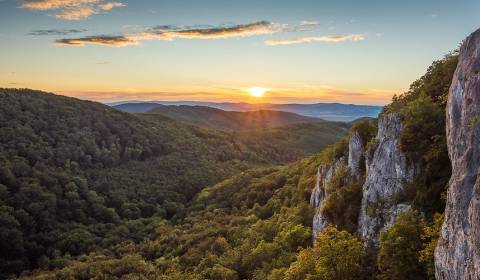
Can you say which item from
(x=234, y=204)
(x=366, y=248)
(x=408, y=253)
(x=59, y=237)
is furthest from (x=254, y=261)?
(x=59, y=237)

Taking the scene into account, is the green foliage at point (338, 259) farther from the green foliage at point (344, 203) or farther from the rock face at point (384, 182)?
the green foliage at point (344, 203)

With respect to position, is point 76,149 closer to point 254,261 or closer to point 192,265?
point 192,265

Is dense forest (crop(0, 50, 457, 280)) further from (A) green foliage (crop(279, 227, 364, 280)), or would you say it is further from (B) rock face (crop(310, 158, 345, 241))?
(B) rock face (crop(310, 158, 345, 241))

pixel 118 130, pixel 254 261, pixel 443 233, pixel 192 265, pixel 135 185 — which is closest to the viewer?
pixel 443 233

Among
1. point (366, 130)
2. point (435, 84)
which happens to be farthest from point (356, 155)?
point (435, 84)

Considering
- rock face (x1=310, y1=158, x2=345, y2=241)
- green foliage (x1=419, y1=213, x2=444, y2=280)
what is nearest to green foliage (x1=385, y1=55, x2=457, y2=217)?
green foliage (x1=419, y1=213, x2=444, y2=280)

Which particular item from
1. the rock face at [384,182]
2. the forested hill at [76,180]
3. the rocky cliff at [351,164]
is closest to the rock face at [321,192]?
the rocky cliff at [351,164]

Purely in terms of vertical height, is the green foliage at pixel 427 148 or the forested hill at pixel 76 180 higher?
the green foliage at pixel 427 148

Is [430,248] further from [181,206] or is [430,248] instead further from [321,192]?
[181,206]
